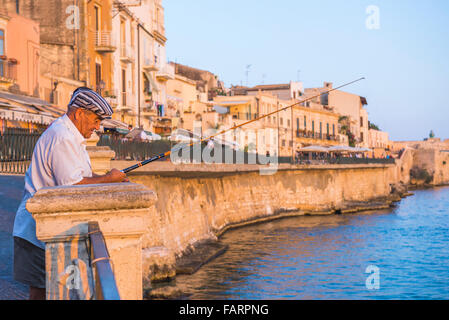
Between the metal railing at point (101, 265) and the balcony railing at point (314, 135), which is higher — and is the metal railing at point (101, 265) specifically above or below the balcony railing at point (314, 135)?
below

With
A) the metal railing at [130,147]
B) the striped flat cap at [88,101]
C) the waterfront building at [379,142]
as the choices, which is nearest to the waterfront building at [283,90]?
the waterfront building at [379,142]

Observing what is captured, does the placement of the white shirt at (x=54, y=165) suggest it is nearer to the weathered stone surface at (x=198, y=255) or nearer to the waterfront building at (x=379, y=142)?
the weathered stone surface at (x=198, y=255)

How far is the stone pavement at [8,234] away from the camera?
5609 mm

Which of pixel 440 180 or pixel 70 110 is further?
pixel 440 180

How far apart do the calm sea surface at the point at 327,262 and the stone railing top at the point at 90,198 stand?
1240 cm

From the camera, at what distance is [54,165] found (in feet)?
11.0

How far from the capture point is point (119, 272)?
3.18 metres

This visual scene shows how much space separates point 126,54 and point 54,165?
27.7m

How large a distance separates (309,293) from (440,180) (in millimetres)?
75023

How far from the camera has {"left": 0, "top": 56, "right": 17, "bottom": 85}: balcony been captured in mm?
21328

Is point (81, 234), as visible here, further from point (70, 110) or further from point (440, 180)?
point (440, 180)

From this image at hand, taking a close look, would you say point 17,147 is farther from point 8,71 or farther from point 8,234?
point 8,71
